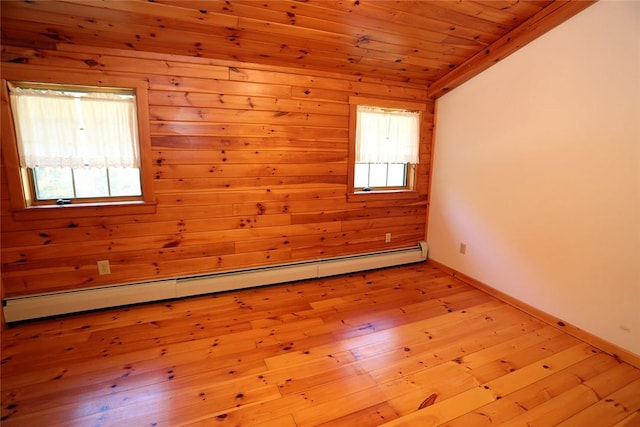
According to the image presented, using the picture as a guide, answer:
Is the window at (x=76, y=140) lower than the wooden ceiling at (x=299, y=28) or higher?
lower

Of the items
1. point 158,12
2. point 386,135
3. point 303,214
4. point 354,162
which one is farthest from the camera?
point 386,135

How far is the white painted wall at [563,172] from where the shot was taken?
189 centimetres

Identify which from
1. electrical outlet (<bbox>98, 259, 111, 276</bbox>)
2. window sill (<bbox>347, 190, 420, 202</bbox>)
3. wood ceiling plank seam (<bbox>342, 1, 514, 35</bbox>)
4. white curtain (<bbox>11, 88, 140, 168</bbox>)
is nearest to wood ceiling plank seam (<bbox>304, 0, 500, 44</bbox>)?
wood ceiling plank seam (<bbox>342, 1, 514, 35</bbox>)

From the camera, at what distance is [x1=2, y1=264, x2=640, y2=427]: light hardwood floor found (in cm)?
149

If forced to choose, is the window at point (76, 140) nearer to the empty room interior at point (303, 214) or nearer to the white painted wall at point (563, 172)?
the empty room interior at point (303, 214)

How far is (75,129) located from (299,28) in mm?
1815

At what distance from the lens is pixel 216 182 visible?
2.62 m

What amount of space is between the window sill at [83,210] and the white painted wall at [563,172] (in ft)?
9.97

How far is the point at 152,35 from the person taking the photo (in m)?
2.11

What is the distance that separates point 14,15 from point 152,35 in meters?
0.74

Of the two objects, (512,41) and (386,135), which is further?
(386,135)

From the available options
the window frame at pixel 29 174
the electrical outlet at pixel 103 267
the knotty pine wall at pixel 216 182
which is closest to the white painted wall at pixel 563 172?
the knotty pine wall at pixel 216 182

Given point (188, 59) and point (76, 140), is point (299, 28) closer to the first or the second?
point (188, 59)

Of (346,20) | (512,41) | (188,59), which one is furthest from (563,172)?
(188,59)
